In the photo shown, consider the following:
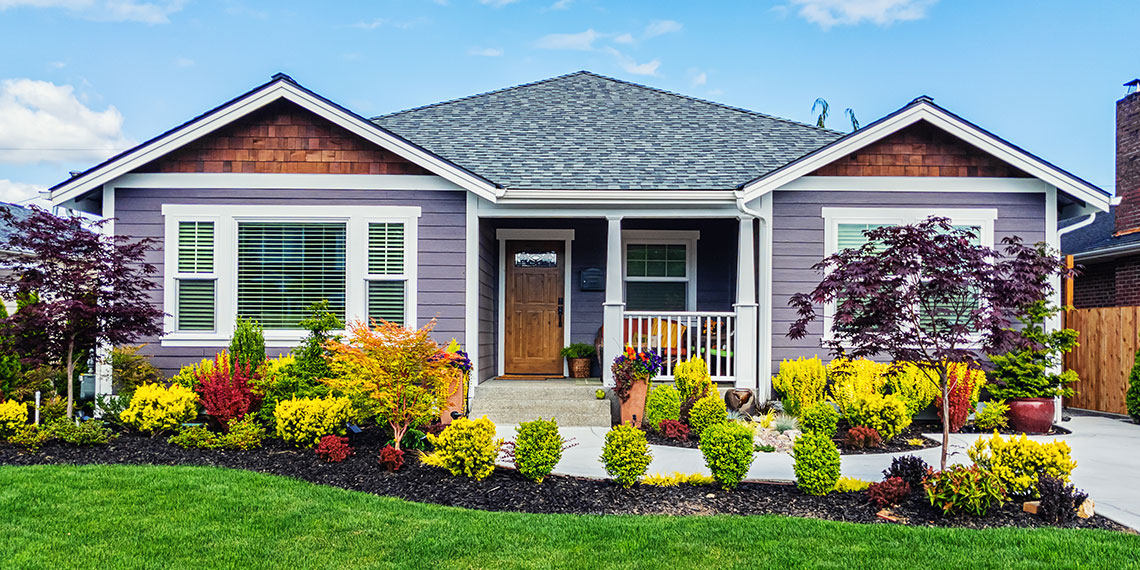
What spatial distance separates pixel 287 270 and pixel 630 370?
4.22 meters

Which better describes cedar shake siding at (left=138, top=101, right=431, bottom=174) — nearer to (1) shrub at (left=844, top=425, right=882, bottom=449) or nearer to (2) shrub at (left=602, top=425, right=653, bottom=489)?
(2) shrub at (left=602, top=425, right=653, bottom=489)

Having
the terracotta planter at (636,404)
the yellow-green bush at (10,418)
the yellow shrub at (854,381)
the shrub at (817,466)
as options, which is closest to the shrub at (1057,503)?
the shrub at (817,466)

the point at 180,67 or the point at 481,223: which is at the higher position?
the point at 180,67

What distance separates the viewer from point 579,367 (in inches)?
427

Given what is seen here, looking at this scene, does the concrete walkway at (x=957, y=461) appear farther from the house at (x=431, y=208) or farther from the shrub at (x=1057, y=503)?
the house at (x=431, y=208)

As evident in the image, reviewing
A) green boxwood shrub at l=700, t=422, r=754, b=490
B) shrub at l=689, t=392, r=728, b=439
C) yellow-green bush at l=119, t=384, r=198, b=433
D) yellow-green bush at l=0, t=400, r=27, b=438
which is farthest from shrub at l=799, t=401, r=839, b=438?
yellow-green bush at l=0, t=400, r=27, b=438

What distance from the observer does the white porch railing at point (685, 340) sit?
9328 mm

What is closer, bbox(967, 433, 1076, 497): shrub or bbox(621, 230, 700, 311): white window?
bbox(967, 433, 1076, 497): shrub

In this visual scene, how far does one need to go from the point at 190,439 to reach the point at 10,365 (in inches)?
106

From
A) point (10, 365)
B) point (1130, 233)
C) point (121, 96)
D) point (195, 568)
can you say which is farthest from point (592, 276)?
point (121, 96)

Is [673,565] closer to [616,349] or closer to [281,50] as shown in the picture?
[616,349]

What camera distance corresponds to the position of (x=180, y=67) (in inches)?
623

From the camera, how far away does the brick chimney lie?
1394cm

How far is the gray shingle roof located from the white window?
3.98 feet
